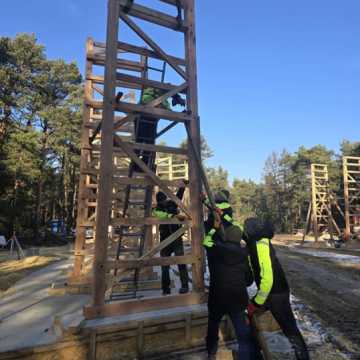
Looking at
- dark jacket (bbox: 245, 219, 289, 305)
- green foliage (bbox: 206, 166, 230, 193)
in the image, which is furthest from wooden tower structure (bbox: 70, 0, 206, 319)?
green foliage (bbox: 206, 166, 230, 193)

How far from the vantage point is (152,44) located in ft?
17.6

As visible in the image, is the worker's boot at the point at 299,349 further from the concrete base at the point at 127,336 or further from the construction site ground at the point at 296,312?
the concrete base at the point at 127,336

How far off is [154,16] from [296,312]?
6066 mm

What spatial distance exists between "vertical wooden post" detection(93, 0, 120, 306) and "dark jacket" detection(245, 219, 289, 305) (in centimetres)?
200

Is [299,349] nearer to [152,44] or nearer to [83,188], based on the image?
[152,44]

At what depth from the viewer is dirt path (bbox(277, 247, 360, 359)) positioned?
5191 mm

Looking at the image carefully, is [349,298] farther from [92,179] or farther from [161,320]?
[92,179]

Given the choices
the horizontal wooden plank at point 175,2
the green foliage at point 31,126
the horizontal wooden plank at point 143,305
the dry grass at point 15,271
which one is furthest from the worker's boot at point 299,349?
the green foliage at point 31,126

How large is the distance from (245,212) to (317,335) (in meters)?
61.8

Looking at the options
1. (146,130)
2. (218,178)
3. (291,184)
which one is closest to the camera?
(146,130)

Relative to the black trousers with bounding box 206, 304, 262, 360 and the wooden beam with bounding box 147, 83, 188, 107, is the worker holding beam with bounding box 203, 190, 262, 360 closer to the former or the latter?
the black trousers with bounding box 206, 304, 262, 360

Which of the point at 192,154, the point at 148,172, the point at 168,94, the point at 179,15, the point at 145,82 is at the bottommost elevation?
the point at 148,172

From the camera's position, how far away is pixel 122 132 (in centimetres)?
888

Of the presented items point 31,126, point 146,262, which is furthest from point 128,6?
point 31,126
